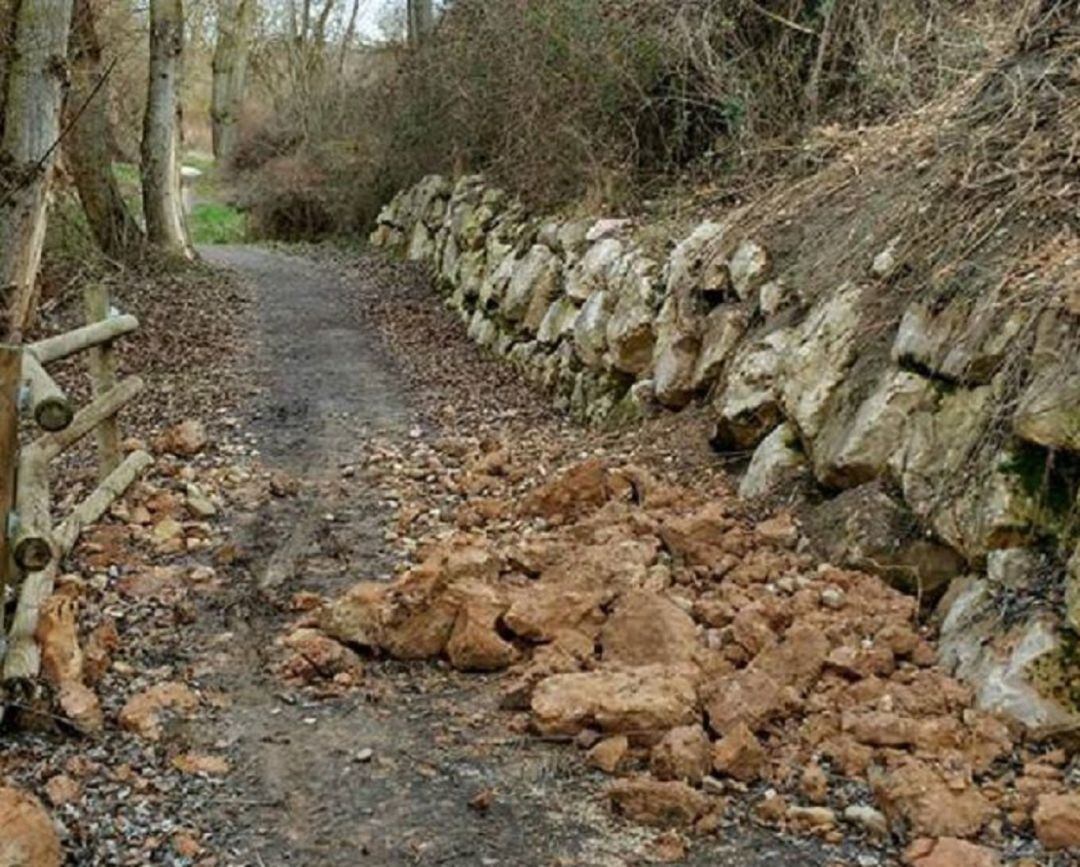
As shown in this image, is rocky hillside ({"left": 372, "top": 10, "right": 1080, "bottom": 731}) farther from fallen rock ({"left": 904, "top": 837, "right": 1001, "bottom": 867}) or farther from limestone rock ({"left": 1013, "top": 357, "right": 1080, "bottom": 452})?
fallen rock ({"left": 904, "top": 837, "right": 1001, "bottom": 867})

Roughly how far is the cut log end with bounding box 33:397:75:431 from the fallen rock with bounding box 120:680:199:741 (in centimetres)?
107

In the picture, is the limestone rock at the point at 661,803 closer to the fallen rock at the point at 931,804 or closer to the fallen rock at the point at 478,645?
the fallen rock at the point at 931,804

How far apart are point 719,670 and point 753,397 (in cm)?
231

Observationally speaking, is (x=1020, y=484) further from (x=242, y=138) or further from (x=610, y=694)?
(x=242, y=138)

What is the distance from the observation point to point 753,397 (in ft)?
20.8

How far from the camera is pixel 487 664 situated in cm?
461

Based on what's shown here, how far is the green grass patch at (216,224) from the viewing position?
22844 mm

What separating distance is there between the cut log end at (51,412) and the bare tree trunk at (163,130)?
1163cm

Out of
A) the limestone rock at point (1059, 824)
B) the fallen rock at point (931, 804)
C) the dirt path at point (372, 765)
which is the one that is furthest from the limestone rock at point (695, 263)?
the limestone rock at point (1059, 824)

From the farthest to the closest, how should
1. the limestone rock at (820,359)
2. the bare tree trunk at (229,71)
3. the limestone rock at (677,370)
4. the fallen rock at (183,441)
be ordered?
1. the bare tree trunk at (229,71)
2. the fallen rock at (183,441)
3. the limestone rock at (677,370)
4. the limestone rock at (820,359)

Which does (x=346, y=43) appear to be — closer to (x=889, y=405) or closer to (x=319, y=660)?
(x=889, y=405)

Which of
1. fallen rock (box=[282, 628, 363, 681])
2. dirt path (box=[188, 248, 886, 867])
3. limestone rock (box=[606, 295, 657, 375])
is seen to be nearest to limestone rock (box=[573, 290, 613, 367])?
limestone rock (box=[606, 295, 657, 375])

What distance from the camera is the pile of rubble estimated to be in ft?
11.8

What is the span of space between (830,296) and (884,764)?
3052mm
